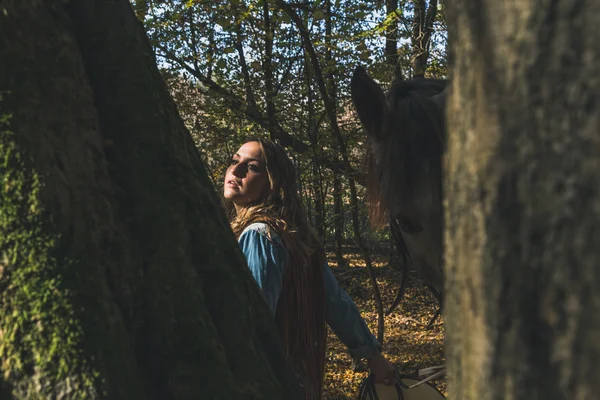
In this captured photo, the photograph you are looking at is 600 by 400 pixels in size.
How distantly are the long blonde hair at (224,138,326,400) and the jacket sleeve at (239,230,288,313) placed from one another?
0.08 metres

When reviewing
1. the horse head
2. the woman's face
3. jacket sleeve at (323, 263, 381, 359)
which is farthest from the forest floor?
the horse head

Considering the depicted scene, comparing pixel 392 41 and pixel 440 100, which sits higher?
pixel 392 41

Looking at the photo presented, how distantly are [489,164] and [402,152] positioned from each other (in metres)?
1.46

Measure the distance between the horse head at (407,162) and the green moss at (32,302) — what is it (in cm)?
124

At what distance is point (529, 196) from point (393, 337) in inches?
324

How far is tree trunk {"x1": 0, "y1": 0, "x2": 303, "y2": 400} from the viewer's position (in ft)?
3.91

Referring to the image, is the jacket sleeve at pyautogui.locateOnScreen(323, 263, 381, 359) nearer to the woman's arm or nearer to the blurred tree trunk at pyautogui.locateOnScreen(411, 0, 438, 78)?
the woman's arm

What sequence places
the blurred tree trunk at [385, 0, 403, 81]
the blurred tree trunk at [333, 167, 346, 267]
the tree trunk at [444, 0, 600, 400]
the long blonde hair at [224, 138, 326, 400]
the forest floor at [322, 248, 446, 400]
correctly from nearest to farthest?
the tree trunk at [444, 0, 600, 400] < the long blonde hair at [224, 138, 326, 400] < the forest floor at [322, 248, 446, 400] < the blurred tree trunk at [385, 0, 403, 81] < the blurred tree trunk at [333, 167, 346, 267]

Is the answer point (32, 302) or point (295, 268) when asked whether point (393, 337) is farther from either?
point (32, 302)

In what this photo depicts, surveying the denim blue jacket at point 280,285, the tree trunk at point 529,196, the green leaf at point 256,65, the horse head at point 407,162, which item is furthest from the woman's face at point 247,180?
the green leaf at point 256,65

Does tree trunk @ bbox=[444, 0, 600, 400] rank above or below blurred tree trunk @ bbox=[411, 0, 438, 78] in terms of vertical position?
below

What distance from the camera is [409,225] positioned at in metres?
2.09

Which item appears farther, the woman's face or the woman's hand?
the woman's face

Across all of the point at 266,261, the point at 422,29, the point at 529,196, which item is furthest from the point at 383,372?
the point at 422,29
